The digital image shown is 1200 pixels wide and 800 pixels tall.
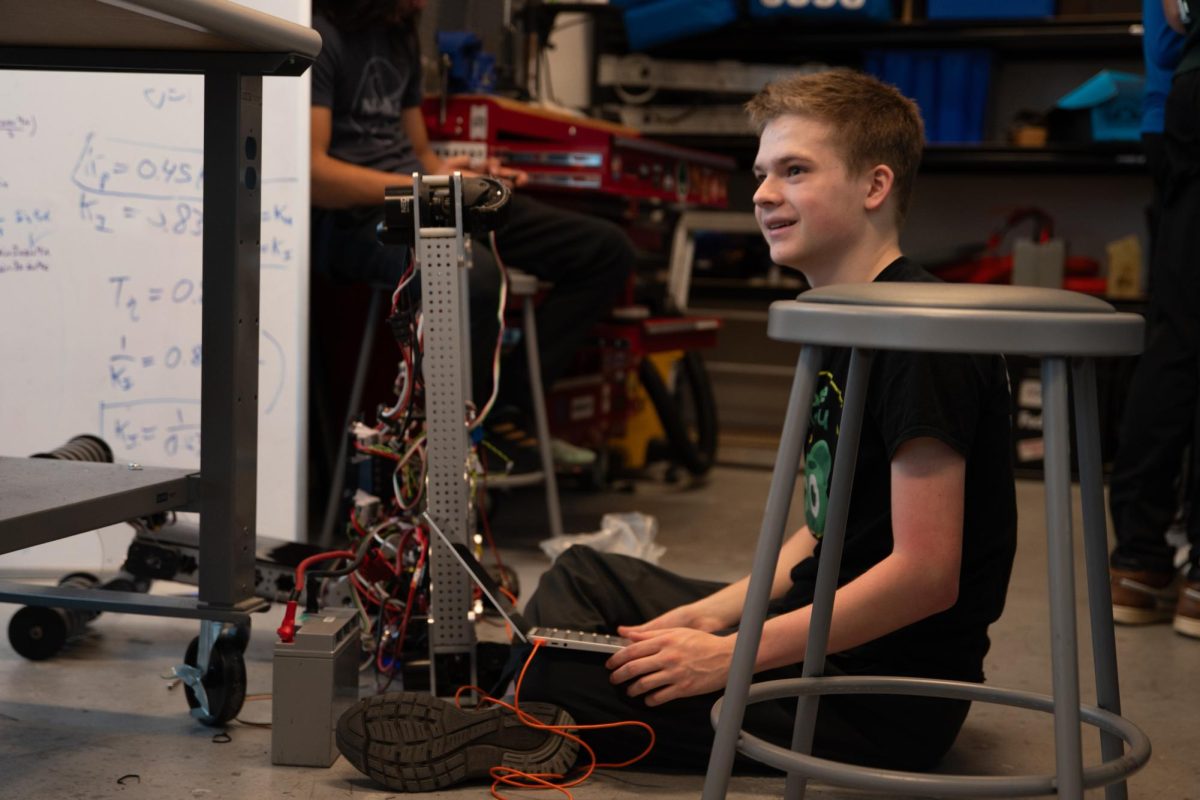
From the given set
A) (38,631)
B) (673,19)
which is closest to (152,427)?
(38,631)

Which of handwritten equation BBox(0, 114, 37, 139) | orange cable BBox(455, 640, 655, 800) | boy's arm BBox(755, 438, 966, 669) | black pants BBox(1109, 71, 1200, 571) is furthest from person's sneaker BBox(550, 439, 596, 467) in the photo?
boy's arm BBox(755, 438, 966, 669)

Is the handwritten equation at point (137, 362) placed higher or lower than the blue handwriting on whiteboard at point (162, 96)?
lower

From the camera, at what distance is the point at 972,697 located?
1.28 m

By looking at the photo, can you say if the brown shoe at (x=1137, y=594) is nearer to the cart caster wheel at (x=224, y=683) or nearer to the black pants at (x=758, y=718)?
the black pants at (x=758, y=718)

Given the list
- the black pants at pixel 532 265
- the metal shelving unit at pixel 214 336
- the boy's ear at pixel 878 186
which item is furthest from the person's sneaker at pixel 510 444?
the boy's ear at pixel 878 186

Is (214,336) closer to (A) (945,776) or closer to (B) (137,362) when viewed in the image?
(B) (137,362)

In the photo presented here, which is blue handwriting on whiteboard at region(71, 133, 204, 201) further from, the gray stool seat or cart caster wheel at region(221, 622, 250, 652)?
the gray stool seat

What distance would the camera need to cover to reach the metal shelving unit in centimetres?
158

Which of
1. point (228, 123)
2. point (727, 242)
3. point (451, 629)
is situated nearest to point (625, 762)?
point (451, 629)

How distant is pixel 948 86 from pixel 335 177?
8.93ft

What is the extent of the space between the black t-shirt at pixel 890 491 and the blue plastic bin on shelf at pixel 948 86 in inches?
131

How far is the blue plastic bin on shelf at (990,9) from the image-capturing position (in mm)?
4484

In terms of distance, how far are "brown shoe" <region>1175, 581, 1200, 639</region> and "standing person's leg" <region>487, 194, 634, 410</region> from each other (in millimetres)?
1339

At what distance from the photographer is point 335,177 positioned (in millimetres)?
2639
